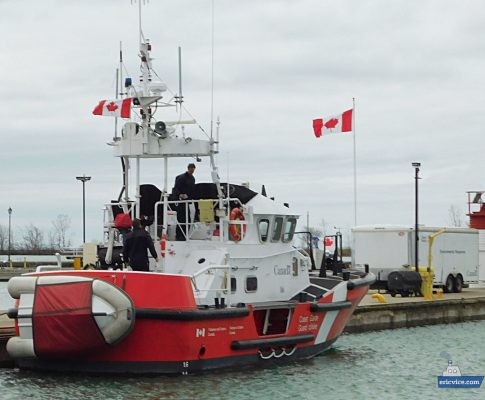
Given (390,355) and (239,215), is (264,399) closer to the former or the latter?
(239,215)

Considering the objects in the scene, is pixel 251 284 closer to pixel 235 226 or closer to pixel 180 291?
pixel 235 226

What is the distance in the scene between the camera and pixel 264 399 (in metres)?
15.2

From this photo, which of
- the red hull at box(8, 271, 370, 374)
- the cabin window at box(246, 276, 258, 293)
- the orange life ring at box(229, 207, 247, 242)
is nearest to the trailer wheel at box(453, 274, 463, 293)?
the cabin window at box(246, 276, 258, 293)

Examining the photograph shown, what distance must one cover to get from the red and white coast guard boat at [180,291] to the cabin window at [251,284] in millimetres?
24

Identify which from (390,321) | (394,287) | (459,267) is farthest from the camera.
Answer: (459,267)

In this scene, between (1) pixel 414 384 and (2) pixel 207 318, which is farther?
(1) pixel 414 384

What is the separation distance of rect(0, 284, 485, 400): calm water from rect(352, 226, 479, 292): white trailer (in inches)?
420

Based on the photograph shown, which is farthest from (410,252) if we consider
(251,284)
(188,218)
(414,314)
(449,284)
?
(188,218)

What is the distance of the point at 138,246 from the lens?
16281 millimetres

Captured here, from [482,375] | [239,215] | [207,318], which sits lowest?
[482,375]

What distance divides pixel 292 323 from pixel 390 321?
9.00 m

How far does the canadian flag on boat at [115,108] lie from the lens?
17406mm

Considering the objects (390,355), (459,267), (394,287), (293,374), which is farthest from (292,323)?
(459,267)

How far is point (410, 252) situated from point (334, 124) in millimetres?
8875
